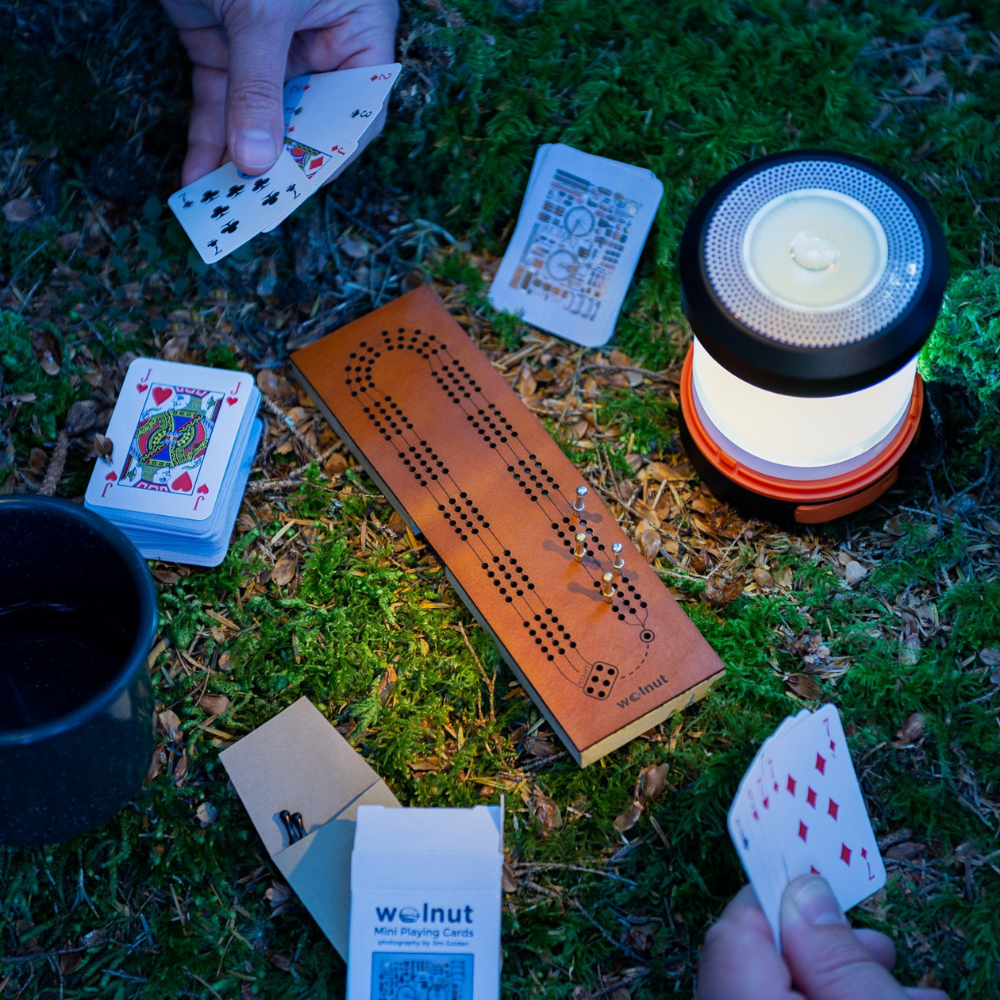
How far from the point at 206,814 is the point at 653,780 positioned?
792mm

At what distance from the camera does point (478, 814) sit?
5.42 feet

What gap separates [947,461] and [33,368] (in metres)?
1.83

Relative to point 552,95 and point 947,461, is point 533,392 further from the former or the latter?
point 947,461

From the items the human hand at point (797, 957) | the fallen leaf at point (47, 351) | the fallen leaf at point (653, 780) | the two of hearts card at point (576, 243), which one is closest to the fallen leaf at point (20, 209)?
the fallen leaf at point (47, 351)

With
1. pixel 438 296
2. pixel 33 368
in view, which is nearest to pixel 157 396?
pixel 33 368

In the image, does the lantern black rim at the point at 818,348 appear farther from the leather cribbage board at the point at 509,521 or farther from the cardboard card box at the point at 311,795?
the cardboard card box at the point at 311,795

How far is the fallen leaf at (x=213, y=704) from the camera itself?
71.0 inches

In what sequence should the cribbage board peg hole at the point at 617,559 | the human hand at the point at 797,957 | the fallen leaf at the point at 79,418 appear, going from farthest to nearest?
1. the fallen leaf at the point at 79,418
2. the cribbage board peg hole at the point at 617,559
3. the human hand at the point at 797,957

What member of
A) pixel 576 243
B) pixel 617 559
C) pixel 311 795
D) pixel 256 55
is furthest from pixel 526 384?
pixel 311 795

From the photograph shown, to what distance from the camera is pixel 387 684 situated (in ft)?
6.03

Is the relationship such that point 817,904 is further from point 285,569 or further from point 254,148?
point 254,148

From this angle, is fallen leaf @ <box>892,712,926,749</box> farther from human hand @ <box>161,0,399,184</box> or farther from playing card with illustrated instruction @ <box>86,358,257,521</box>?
human hand @ <box>161,0,399,184</box>

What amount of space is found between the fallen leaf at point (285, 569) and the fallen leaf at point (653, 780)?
30.1 inches

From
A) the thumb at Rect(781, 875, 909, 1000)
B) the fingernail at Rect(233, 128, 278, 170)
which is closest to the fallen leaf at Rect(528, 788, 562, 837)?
the thumb at Rect(781, 875, 909, 1000)
